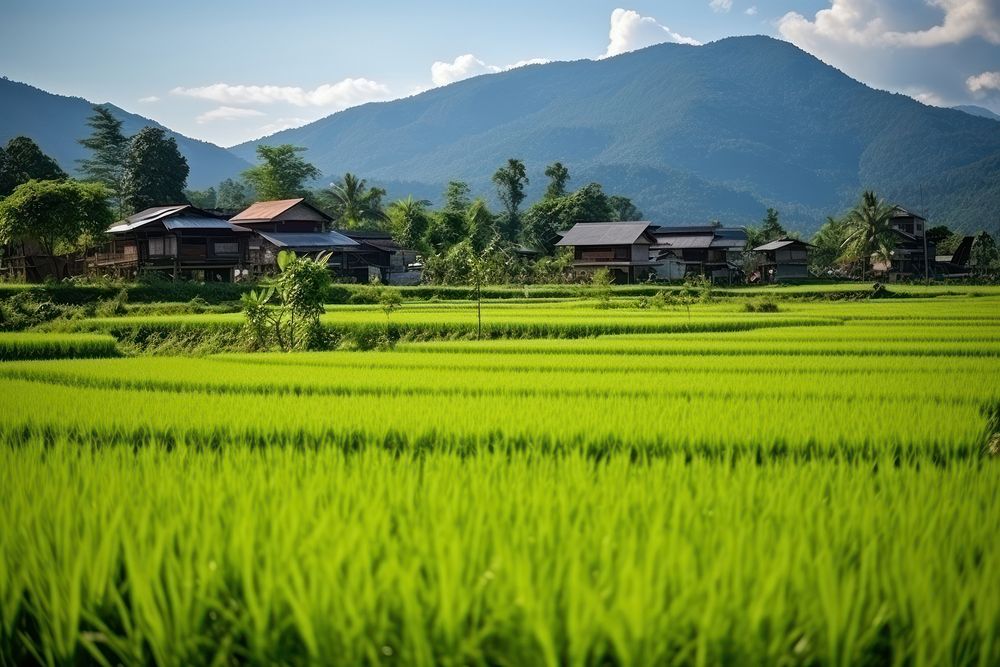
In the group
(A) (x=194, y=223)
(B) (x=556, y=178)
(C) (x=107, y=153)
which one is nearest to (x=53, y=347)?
(A) (x=194, y=223)

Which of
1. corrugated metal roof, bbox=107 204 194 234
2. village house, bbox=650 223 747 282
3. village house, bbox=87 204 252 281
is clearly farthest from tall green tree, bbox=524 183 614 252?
corrugated metal roof, bbox=107 204 194 234

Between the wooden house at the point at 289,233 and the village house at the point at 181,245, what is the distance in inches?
172

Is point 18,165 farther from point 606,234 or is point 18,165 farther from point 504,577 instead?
point 504,577

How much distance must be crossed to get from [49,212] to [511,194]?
52.0 meters

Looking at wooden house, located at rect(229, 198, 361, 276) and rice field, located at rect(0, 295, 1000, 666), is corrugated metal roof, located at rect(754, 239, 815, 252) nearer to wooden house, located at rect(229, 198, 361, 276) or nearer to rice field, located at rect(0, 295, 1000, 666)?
wooden house, located at rect(229, 198, 361, 276)

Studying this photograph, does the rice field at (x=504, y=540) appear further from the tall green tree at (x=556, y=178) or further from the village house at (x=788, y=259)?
the tall green tree at (x=556, y=178)

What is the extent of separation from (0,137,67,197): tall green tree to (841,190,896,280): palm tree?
57931 millimetres

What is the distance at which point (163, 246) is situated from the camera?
45344 mm

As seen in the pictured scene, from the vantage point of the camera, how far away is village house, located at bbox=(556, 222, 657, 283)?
202 ft

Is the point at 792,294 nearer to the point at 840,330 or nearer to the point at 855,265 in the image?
the point at 840,330

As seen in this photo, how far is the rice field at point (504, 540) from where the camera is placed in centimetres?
226

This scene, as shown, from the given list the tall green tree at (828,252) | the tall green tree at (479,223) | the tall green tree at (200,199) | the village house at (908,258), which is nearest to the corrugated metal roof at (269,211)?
the tall green tree at (479,223)

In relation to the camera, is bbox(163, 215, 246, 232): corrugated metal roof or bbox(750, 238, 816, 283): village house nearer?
bbox(163, 215, 246, 232): corrugated metal roof

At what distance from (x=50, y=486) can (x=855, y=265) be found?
7882 cm
